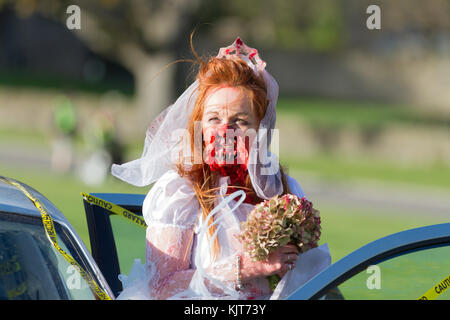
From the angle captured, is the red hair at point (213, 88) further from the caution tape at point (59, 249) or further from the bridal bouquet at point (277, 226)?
the caution tape at point (59, 249)

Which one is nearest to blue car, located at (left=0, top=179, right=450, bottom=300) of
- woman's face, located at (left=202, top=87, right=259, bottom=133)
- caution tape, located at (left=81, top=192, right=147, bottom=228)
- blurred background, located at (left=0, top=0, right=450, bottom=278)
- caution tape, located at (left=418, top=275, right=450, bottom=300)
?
caution tape, located at (left=418, top=275, right=450, bottom=300)

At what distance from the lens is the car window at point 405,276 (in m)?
2.56

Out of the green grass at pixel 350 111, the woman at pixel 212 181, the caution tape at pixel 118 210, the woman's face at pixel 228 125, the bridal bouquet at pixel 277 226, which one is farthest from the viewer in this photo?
the green grass at pixel 350 111

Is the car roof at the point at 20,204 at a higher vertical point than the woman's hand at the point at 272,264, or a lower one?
higher

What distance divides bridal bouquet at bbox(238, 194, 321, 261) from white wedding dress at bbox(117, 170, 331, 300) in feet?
0.36

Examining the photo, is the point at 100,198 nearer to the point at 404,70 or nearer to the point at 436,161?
the point at 436,161

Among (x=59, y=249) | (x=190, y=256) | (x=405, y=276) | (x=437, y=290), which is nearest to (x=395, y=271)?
(x=405, y=276)

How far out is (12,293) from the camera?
105 inches

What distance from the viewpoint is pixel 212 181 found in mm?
2936

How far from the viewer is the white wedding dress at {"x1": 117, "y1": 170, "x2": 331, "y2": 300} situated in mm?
2744

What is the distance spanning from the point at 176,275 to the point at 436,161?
21.7 meters

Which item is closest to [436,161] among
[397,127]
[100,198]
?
[397,127]

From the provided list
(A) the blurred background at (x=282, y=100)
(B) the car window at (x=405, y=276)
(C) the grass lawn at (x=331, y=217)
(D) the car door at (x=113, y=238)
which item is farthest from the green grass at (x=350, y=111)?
(B) the car window at (x=405, y=276)

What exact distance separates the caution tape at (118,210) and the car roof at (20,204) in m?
0.33
